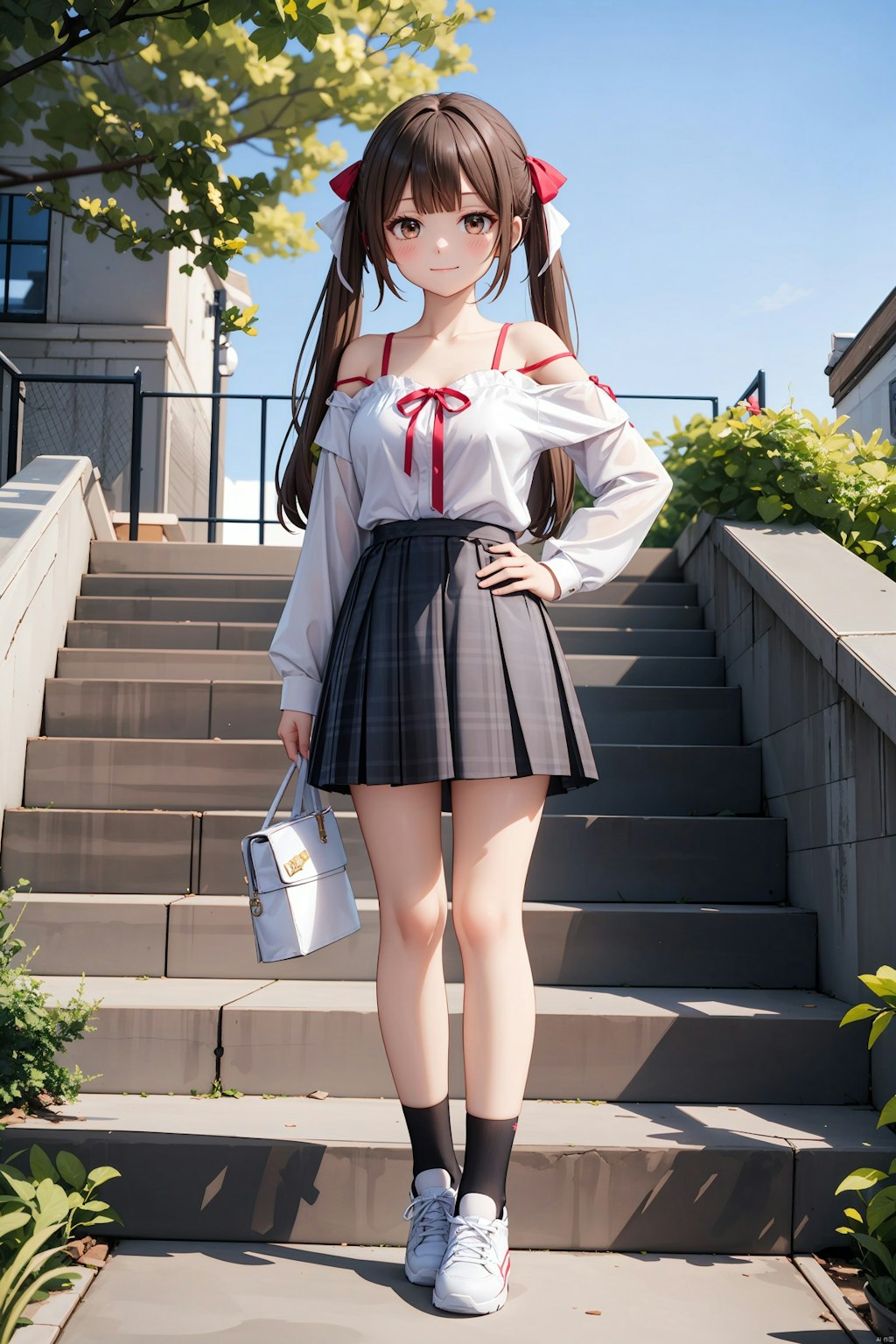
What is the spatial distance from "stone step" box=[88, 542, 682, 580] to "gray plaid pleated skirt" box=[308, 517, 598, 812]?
11.9ft

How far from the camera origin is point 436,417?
2.19 metres

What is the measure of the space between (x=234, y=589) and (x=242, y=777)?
1.91 m

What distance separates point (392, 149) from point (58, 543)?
10.6 feet

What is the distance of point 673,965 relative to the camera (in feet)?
10.7

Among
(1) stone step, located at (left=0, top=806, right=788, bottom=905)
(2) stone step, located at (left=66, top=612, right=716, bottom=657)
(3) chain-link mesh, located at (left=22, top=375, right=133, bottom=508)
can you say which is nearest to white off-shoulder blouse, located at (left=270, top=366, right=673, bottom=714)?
(1) stone step, located at (left=0, top=806, right=788, bottom=905)

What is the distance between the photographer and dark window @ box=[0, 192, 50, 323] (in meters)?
10.9

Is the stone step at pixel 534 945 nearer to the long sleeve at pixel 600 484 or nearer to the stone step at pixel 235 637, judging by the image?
the long sleeve at pixel 600 484

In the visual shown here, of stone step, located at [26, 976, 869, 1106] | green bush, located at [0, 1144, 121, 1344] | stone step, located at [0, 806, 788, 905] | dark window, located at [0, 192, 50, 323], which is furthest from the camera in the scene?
dark window, located at [0, 192, 50, 323]

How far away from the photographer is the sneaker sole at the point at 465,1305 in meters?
2.02

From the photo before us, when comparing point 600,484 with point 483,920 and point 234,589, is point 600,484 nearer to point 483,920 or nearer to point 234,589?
point 483,920

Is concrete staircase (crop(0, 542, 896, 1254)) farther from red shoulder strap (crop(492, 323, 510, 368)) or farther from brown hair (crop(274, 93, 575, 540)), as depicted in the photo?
red shoulder strap (crop(492, 323, 510, 368))

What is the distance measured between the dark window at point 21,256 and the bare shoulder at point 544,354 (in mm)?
9819

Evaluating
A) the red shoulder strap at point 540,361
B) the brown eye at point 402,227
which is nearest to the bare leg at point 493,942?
the red shoulder strap at point 540,361

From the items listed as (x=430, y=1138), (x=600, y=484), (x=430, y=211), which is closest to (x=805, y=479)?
(x=600, y=484)
